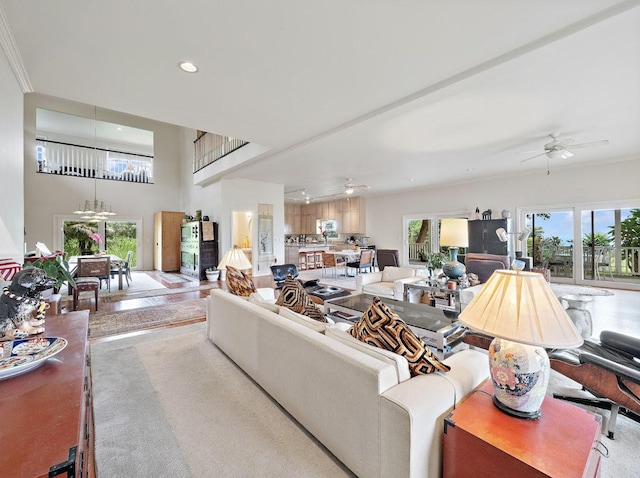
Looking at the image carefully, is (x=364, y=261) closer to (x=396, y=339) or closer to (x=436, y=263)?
(x=436, y=263)

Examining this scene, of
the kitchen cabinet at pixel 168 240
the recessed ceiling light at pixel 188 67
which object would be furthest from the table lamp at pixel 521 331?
the kitchen cabinet at pixel 168 240

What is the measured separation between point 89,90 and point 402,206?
27.3 feet

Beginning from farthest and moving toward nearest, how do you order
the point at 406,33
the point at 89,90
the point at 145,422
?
the point at 89,90
the point at 406,33
the point at 145,422

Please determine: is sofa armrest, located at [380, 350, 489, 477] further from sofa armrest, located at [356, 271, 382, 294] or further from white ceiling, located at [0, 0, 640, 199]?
sofa armrest, located at [356, 271, 382, 294]

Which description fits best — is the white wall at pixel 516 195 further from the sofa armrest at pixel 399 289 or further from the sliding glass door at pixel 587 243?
the sofa armrest at pixel 399 289

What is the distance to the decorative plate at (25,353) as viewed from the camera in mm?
1154

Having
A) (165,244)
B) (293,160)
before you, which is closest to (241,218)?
(165,244)

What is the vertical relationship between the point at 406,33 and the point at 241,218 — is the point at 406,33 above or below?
above

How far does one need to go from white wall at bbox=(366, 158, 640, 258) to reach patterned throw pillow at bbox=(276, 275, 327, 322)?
6.81m

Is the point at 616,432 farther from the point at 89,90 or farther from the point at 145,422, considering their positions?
the point at 89,90

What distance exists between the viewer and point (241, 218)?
9195 millimetres

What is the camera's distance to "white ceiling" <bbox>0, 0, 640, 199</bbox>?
1885mm

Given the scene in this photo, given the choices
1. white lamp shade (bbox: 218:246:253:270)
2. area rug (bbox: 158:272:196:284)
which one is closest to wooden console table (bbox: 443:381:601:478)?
white lamp shade (bbox: 218:246:253:270)

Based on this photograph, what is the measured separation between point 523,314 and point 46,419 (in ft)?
5.72
